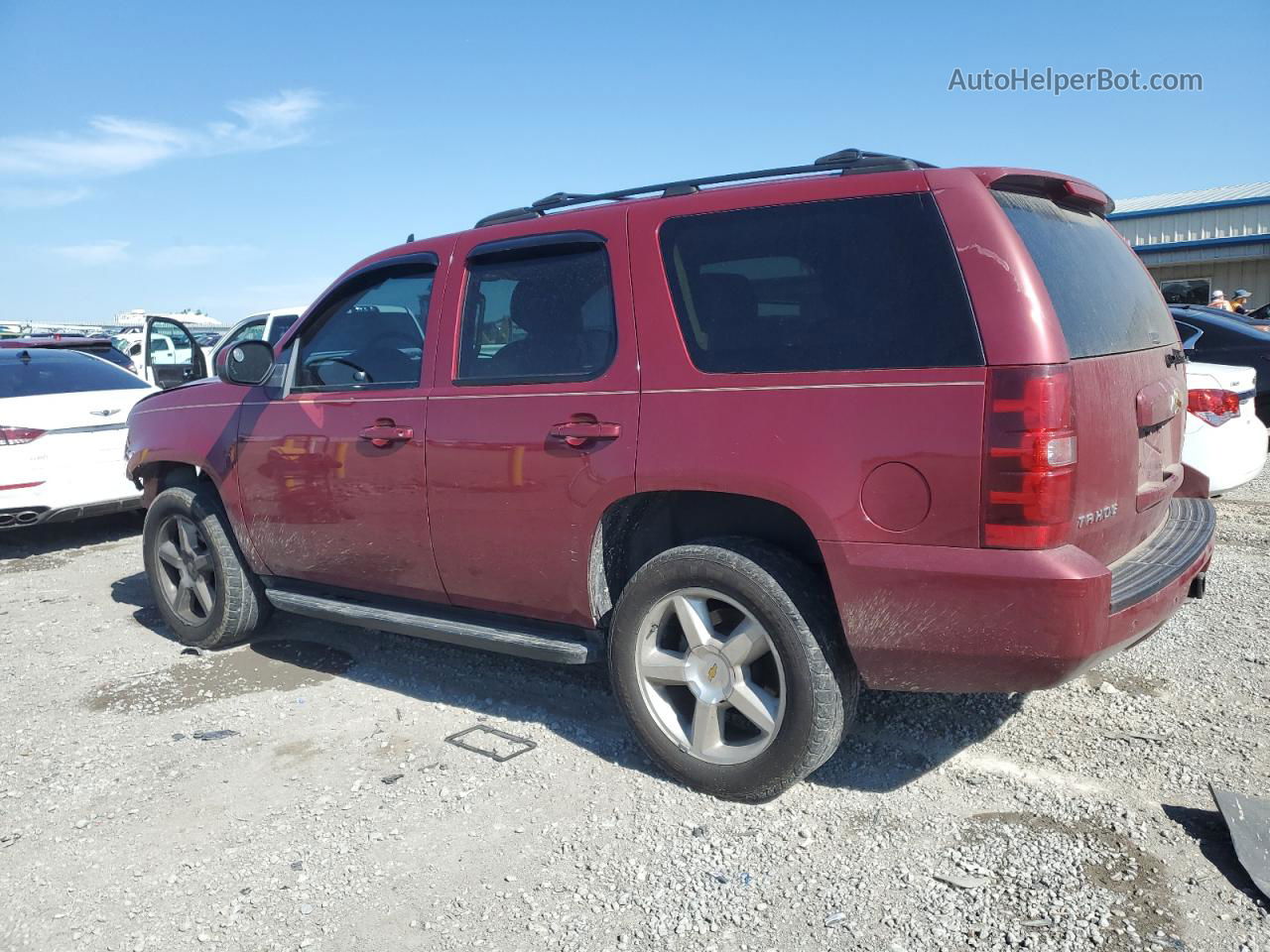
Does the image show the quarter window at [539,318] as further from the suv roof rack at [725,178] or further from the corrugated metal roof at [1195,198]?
the corrugated metal roof at [1195,198]

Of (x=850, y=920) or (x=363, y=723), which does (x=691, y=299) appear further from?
(x=363, y=723)

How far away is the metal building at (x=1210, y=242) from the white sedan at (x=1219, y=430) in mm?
20987

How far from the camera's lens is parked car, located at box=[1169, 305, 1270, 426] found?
9773 mm

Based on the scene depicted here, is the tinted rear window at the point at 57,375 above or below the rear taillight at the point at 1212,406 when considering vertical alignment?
above

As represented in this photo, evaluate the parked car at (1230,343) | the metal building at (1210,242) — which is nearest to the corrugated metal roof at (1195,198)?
the metal building at (1210,242)

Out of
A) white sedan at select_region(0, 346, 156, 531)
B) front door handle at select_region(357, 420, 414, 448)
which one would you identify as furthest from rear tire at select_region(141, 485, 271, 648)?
white sedan at select_region(0, 346, 156, 531)

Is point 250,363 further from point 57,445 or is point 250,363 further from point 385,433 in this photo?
point 57,445

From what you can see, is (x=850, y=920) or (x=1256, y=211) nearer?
(x=850, y=920)

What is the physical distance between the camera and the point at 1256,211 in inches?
999

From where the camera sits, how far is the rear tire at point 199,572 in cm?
514

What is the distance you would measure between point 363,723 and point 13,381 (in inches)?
216

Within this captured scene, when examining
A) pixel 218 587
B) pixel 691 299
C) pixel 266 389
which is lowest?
Answer: pixel 218 587

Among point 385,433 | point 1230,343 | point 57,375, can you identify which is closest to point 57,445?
point 57,375

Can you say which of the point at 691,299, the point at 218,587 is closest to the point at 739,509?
the point at 691,299
